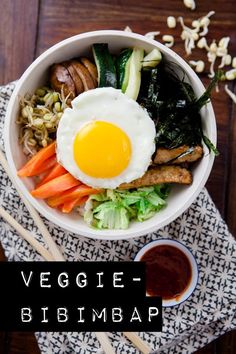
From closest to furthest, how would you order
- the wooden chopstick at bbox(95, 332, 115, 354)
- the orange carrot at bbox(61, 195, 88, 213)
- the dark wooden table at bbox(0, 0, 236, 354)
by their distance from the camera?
the orange carrot at bbox(61, 195, 88, 213) < the wooden chopstick at bbox(95, 332, 115, 354) < the dark wooden table at bbox(0, 0, 236, 354)

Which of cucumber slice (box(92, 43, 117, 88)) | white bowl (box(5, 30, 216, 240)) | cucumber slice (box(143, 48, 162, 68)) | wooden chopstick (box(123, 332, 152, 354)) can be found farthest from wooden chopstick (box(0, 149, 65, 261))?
cucumber slice (box(143, 48, 162, 68))

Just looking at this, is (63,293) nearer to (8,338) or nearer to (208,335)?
(8,338)

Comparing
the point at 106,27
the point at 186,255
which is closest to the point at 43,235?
the point at 186,255

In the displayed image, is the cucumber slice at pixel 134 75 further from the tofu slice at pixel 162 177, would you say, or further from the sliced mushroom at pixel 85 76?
the tofu slice at pixel 162 177

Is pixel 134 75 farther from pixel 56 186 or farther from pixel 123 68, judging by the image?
pixel 56 186

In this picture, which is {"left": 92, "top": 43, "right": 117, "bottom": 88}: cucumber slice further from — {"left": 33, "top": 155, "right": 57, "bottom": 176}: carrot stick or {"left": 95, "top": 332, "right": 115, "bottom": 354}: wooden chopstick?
{"left": 95, "top": 332, "right": 115, "bottom": 354}: wooden chopstick
